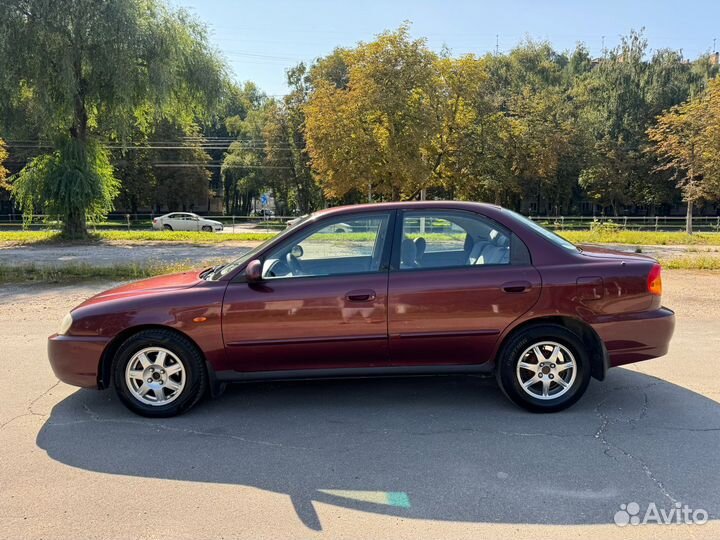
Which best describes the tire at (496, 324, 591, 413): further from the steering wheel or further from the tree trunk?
the tree trunk

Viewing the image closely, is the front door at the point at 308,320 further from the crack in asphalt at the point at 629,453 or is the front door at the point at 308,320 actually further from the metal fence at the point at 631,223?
the metal fence at the point at 631,223

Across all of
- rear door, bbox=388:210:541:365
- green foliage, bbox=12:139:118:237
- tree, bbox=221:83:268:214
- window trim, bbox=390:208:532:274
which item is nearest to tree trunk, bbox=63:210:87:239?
green foliage, bbox=12:139:118:237

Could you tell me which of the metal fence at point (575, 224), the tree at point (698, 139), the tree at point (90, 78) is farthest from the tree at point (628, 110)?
the tree at point (90, 78)

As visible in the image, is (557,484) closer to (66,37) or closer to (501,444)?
(501,444)

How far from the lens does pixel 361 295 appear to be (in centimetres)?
427

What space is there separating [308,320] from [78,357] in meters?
1.86

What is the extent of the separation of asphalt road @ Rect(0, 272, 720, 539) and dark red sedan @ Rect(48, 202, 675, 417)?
362 mm

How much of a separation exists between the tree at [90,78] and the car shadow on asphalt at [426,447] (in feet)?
65.6

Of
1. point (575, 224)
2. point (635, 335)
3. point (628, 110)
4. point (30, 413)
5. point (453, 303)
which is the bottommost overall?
point (30, 413)

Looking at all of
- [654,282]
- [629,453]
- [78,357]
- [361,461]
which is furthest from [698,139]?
[78,357]

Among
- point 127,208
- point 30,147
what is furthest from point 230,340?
point 127,208

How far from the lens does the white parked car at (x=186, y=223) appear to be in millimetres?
38500

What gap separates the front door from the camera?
14.0 feet

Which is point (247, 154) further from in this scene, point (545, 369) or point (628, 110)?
point (545, 369)
